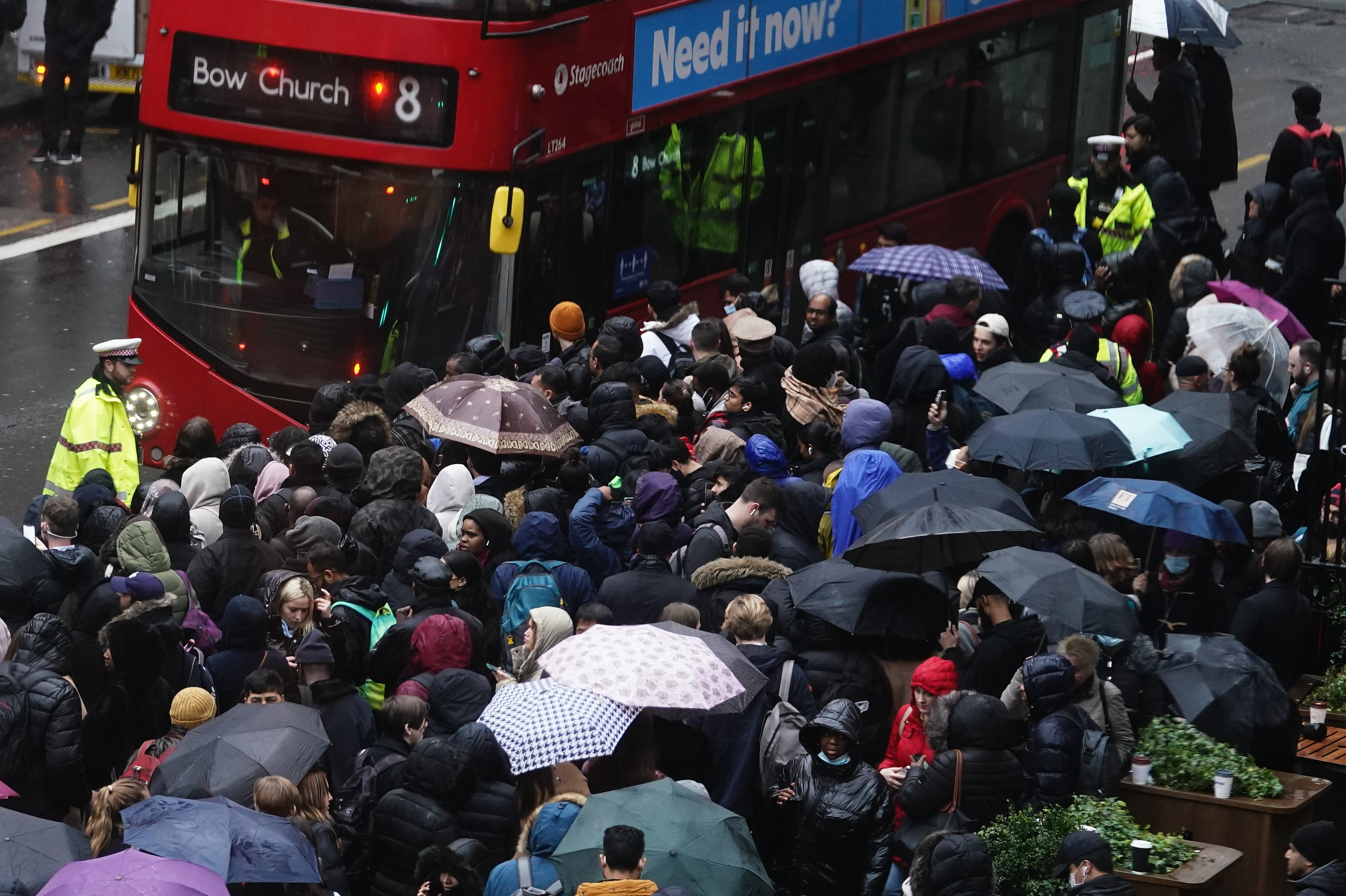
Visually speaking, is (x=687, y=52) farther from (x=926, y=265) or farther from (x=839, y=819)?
(x=839, y=819)

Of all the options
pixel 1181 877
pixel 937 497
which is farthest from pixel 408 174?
pixel 1181 877

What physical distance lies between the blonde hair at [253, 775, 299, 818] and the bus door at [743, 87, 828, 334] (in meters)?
8.31

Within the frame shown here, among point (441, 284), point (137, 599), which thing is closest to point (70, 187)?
point (441, 284)

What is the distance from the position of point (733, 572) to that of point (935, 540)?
3.00ft

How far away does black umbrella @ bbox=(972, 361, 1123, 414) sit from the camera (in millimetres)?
10508

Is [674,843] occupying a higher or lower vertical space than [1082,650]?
lower

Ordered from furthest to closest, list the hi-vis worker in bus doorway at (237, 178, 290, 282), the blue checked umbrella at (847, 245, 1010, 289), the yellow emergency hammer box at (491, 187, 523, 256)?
the blue checked umbrella at (847, 245, 1010, 289)
the hi-vis worker in bus doorway at (237, 178, 290, 282)
the yellow emergency hammer box at (491, 187, 523, 256)

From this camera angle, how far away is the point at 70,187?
20.3m

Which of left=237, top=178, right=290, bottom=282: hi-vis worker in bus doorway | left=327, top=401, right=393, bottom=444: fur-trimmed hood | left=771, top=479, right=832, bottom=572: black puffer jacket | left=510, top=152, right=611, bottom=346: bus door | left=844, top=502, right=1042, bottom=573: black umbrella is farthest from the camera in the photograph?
left=510, top=152, right=611, bottom=346: bus door

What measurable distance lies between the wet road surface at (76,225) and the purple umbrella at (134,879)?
7.61 m

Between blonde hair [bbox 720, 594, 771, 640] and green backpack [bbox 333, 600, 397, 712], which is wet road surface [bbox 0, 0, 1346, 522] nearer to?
green backpack [bbox 333, 600, 397, 712]

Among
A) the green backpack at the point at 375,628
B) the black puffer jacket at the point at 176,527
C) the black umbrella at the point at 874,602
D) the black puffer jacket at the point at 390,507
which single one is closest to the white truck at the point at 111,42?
the black puffer jacket at the point at 390,507

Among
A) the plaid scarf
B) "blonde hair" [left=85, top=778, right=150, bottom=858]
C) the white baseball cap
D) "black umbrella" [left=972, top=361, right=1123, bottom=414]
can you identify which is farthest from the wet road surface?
"blonde hair" [left=85, top=778, right=150, bottom=858]

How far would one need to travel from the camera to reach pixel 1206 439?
10.2m
